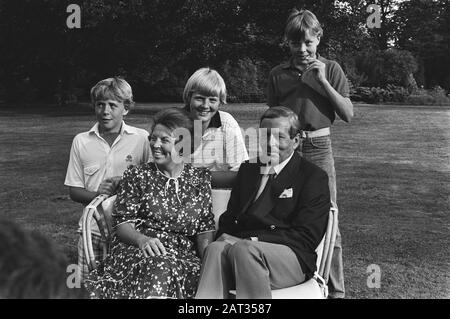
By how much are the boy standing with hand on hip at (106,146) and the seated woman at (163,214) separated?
50 centimetres

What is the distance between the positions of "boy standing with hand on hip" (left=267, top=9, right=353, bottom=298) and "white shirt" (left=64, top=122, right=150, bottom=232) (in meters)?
1.08

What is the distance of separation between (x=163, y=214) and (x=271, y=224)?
595 mm

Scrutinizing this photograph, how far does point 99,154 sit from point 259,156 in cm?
113

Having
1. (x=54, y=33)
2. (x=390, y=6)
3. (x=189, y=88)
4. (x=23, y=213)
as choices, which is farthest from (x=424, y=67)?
(x=189, y=88)

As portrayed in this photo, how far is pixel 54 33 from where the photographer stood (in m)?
28.0

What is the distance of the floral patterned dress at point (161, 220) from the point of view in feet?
9.27

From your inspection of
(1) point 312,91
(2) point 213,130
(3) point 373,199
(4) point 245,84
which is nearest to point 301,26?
(1) point 312,91

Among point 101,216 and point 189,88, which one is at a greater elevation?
point 189,88

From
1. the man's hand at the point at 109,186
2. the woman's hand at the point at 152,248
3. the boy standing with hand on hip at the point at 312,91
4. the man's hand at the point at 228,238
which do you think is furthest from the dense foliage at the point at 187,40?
the woman's hand at the point at 152,248

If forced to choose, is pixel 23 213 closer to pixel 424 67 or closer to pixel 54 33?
pixel 54 33

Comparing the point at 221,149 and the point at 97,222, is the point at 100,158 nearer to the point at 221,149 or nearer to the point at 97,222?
the point at 97,222

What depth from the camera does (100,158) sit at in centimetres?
369

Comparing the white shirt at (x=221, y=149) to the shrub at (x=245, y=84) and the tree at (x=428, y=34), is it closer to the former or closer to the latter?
the tree at (x=428, y=34)
